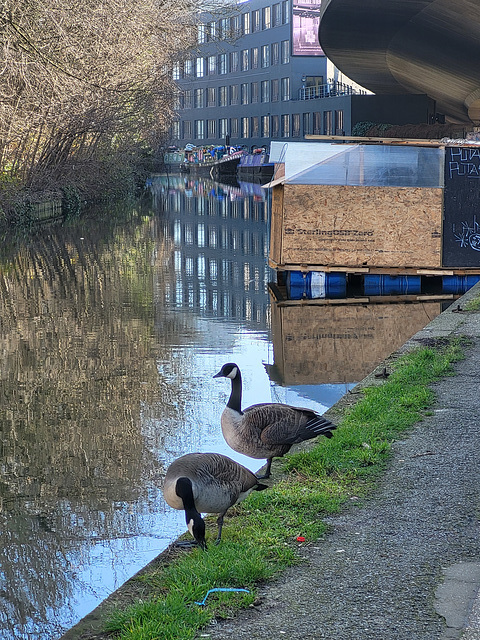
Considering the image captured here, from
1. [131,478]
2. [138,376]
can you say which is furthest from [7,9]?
[131,478]

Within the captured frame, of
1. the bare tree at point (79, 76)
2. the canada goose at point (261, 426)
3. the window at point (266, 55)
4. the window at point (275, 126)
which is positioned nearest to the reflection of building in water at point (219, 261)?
the bare tree at point (79, 76)

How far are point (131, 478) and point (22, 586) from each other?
2.16 metres

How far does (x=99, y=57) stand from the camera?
29219 mm

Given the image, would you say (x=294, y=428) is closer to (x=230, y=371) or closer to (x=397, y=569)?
(x=230, y=371)

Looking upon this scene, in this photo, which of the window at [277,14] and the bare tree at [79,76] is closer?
the bare tree at [79,76]

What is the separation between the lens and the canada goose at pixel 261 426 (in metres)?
6.71

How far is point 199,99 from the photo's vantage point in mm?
123312

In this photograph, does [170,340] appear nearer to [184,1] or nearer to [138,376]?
[138,376]

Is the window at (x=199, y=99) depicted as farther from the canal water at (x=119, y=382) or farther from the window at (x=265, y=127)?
the canal water at (x=119, y=382)

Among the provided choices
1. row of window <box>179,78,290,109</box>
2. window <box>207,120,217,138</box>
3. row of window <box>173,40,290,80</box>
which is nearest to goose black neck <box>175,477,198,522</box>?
row of window <box>179,78,290,109</box>

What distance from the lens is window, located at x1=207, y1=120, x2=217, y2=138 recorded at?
395ft

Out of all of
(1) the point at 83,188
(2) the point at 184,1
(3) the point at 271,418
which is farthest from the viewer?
(1) the point at 83,188

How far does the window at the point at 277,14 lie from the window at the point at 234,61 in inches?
370

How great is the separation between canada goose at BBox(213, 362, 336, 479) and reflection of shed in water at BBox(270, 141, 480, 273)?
13175 millimetres
